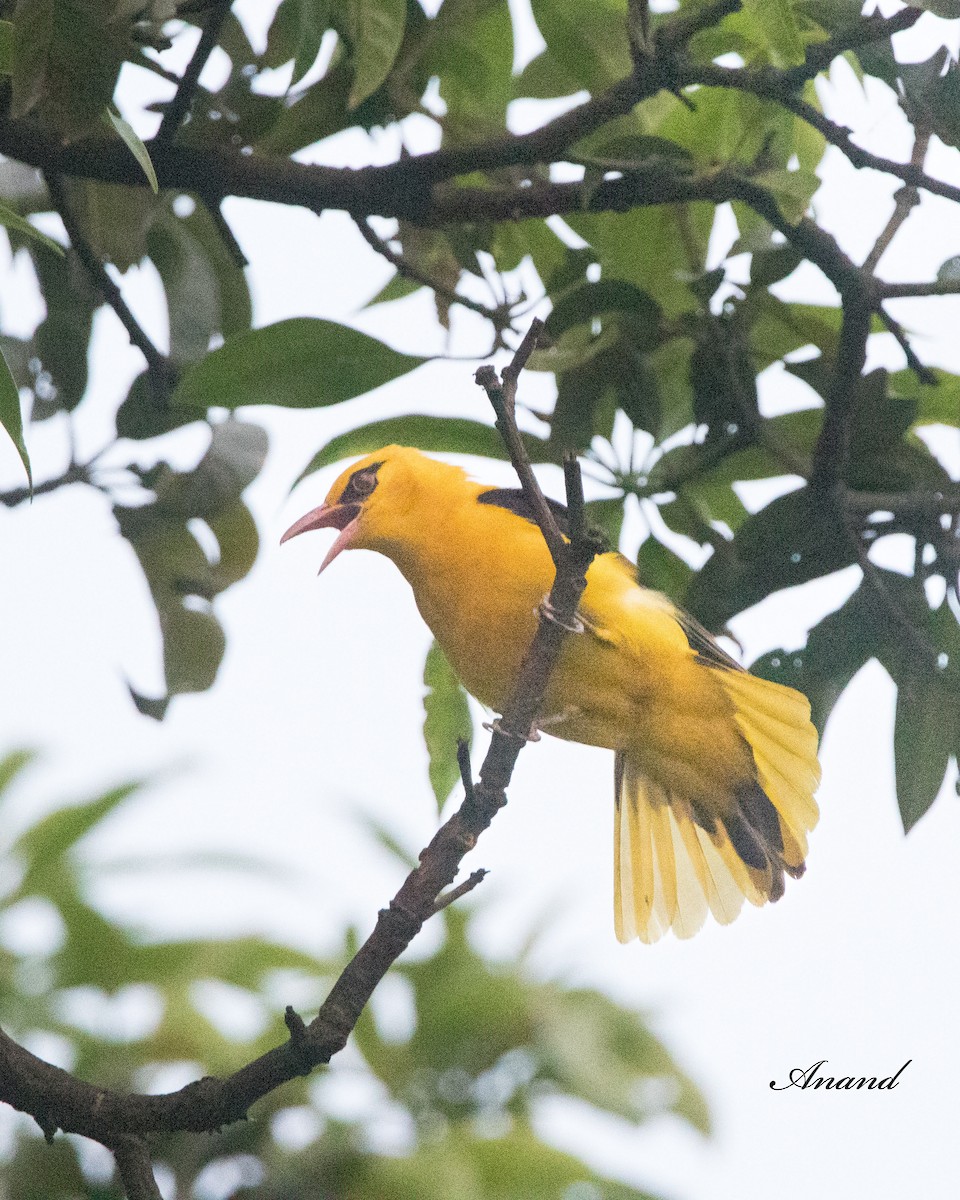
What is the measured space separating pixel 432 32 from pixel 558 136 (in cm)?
37

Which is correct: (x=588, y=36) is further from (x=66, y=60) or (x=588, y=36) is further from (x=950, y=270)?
(x=66, y=60)

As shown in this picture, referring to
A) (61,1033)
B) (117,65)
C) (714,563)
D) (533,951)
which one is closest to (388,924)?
(714,563)

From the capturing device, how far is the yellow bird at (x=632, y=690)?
7.95 feet

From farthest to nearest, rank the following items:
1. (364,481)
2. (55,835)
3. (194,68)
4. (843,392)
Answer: (55,835)
(364,481)
(843,392)
(194,68)

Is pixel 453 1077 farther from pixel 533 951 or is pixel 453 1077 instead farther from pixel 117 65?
pixel 117 65

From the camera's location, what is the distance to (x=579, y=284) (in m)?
2.34

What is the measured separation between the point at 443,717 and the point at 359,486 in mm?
602

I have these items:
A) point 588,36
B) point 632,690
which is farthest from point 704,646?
point 588,36

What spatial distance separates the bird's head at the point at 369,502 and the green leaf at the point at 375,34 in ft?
3.02

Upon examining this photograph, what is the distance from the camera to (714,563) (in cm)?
226

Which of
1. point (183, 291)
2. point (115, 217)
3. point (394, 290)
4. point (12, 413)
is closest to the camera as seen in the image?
point (12, 413)

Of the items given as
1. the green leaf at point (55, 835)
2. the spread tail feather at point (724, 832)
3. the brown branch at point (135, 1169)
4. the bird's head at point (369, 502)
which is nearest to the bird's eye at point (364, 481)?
the bird's head at point (369, 502)

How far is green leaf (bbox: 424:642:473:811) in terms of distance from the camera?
2314mm

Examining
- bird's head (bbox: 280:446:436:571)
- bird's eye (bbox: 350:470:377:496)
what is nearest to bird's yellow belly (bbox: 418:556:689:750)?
bird's head (bbox: 280:446:436:571)
